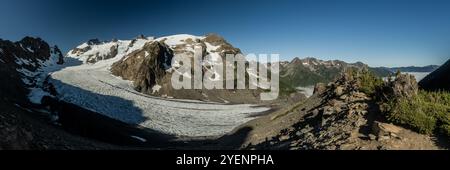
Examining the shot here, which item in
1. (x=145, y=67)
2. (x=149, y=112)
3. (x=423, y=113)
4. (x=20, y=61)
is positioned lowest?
(x=149, y=112)

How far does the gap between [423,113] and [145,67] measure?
166780 millimetres

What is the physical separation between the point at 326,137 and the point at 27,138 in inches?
583

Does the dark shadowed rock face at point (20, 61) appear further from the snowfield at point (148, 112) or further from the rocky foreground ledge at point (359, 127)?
the rocky foreground ledge at point (359, 127)

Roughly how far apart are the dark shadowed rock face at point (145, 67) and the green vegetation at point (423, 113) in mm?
145644

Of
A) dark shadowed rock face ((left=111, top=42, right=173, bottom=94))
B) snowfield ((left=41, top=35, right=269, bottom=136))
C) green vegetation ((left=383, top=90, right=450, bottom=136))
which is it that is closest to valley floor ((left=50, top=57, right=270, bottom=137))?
snowfield ((left=41, top=35, right=269, bottom=136))

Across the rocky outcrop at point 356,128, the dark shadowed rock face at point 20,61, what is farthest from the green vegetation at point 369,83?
the dark shadowed rock face at point 20,61

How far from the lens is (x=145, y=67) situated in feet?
583

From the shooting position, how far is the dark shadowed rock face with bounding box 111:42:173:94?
16625 cm

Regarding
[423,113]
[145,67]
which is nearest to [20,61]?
[145,67]

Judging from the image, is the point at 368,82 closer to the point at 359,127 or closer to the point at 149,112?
the point at 359,127

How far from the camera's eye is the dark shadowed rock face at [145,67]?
545 feet
